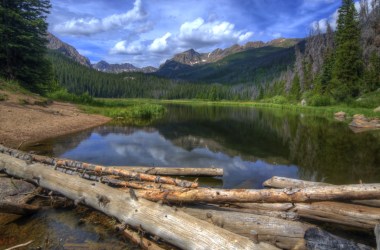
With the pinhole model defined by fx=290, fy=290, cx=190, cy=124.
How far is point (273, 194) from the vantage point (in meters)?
7.30

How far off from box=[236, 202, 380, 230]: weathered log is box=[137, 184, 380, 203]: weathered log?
0.45 m

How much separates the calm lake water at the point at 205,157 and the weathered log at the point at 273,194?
1713 millimetres

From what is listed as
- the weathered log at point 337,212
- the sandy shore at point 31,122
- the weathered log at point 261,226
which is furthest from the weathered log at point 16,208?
the sandy shore at point 31,122

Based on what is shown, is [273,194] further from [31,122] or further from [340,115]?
[340,115]

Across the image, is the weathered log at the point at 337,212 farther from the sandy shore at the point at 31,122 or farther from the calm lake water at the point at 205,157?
the sandy shore at the point at 31,122

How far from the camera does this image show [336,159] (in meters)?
18.6

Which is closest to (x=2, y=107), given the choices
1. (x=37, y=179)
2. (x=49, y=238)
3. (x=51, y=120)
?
(x=51, y=120)

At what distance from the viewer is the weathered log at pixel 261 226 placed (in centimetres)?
673

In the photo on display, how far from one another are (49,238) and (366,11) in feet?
385

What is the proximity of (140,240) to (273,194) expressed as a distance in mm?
3522

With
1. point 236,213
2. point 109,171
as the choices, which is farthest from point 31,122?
point 236,213

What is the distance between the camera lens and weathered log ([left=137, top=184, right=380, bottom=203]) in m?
6.91

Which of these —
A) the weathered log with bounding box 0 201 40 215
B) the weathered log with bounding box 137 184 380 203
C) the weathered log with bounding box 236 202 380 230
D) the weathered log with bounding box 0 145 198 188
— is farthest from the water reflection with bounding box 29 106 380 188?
the weathered log with bounding box 0 201 40 215

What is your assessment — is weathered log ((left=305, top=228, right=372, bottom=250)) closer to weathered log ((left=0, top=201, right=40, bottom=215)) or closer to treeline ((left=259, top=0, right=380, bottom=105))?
weathered log ((left=0, top=201, right=40, bottom=215))
